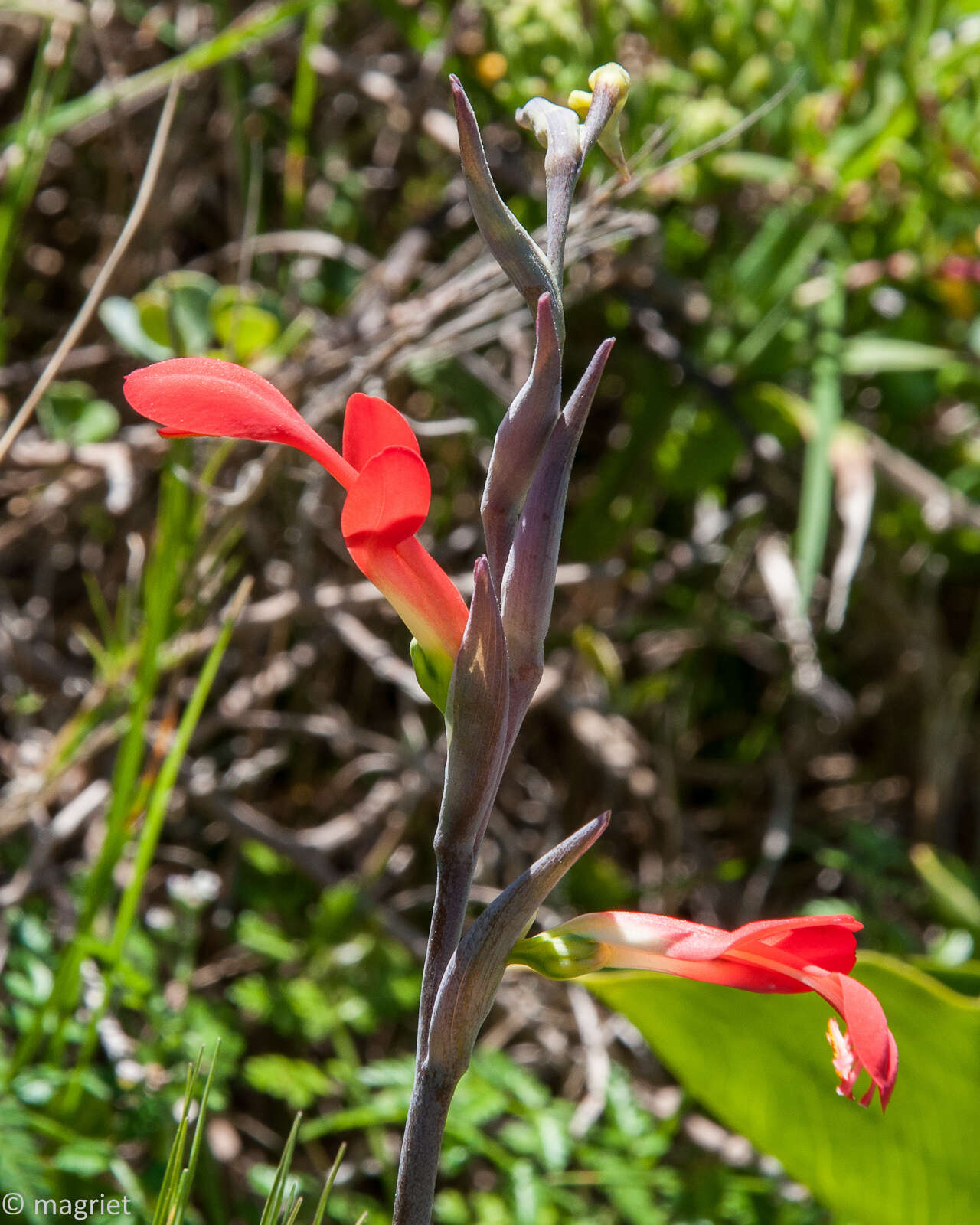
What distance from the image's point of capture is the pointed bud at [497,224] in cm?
49

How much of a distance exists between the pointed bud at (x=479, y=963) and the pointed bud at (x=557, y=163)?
0.92 ft

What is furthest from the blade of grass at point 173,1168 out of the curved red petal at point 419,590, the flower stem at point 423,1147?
the curved red petal at point 419,590

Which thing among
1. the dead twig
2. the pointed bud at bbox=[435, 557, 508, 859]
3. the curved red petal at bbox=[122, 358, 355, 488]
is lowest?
the pointed bud at bbox=[435, 557, 508, 859]

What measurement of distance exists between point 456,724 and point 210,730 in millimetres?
1219

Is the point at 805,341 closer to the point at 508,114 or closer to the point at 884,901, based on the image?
the point at 508,114

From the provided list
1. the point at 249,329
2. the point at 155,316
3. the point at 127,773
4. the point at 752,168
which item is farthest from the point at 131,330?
the point at 752,168

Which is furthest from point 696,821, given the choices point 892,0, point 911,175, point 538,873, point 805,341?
point 538,873

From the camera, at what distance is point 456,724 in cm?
51

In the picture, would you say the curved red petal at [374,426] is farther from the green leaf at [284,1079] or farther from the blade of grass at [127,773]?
the green leaf at [284,1079]

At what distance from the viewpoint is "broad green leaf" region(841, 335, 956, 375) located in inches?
63.1

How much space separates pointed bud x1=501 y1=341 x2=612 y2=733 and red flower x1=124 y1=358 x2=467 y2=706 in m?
0.05

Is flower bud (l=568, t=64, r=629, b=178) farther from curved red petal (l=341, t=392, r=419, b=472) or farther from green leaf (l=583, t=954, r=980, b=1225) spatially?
green leaf (l=583, t=954, r=980, b=1225)

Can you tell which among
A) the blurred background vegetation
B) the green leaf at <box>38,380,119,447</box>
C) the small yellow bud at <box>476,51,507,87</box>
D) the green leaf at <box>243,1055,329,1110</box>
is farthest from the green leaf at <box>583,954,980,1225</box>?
the small yellow bud at <box>476,51,507,87</box>

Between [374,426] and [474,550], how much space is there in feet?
4.60
